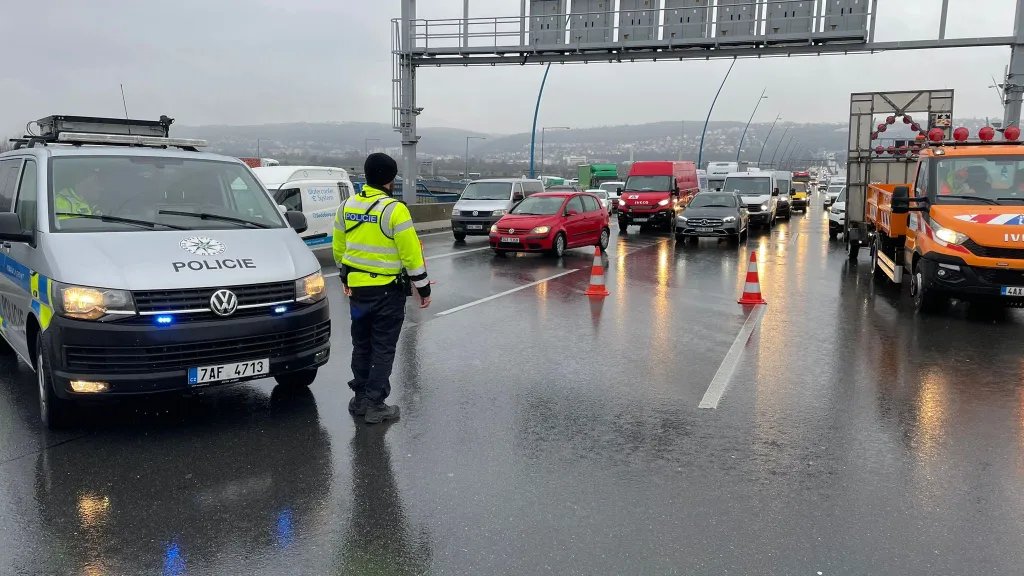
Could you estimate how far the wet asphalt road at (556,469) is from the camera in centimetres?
373

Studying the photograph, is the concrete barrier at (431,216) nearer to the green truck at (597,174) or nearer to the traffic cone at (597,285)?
the traffic cone at (597,285)

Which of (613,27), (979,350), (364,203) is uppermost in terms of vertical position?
(613,27)

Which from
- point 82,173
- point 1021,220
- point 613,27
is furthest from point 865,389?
point 613,27

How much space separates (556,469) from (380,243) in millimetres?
1959

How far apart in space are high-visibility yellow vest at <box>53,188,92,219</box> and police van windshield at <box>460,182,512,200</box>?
56.3 ft

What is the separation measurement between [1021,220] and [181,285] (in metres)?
9.10

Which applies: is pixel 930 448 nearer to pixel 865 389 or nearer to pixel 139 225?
pixel 865 389

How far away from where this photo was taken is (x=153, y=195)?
20.0ft

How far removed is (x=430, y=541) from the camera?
384cm

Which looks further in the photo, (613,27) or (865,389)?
(613,27)

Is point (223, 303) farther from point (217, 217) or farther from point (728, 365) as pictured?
point (728, 365)

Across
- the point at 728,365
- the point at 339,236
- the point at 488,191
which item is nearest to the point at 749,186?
the point at 488,191

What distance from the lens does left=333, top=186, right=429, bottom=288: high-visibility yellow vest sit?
5473 mm

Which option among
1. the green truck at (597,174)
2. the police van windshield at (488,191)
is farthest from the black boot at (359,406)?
the green truck at (597,174)
